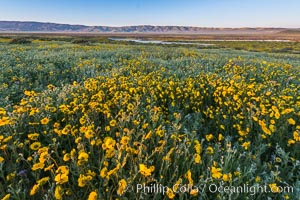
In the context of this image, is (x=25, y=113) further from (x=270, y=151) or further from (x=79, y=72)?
(x=79, y=72)

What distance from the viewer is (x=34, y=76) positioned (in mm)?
8234

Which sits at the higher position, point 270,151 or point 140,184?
point 140,184

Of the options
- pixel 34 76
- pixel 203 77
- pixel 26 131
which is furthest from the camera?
pixel 34 76

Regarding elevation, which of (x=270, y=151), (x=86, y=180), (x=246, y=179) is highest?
(x=86, y=180)

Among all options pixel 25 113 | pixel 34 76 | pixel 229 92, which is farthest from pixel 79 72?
pixel 229 92

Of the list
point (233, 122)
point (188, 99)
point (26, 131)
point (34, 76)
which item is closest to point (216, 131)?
point (233, 122)

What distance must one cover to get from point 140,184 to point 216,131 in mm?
2397

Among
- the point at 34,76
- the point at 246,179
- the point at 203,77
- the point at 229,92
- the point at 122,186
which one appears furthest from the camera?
the point at 34,76

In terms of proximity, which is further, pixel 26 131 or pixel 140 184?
pixel 26 131

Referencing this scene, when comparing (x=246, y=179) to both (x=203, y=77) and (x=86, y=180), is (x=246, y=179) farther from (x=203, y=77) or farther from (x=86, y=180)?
(x=203, y=77)

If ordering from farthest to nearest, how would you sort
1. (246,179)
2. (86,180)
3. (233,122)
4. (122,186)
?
(233,122), (246,179), (86,180), (122,186)

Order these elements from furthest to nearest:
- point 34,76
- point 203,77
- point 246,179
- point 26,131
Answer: point 34,76, point 203,77, point 26,131, point 246,179

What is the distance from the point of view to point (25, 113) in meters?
3.59

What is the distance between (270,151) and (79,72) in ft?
23.1
